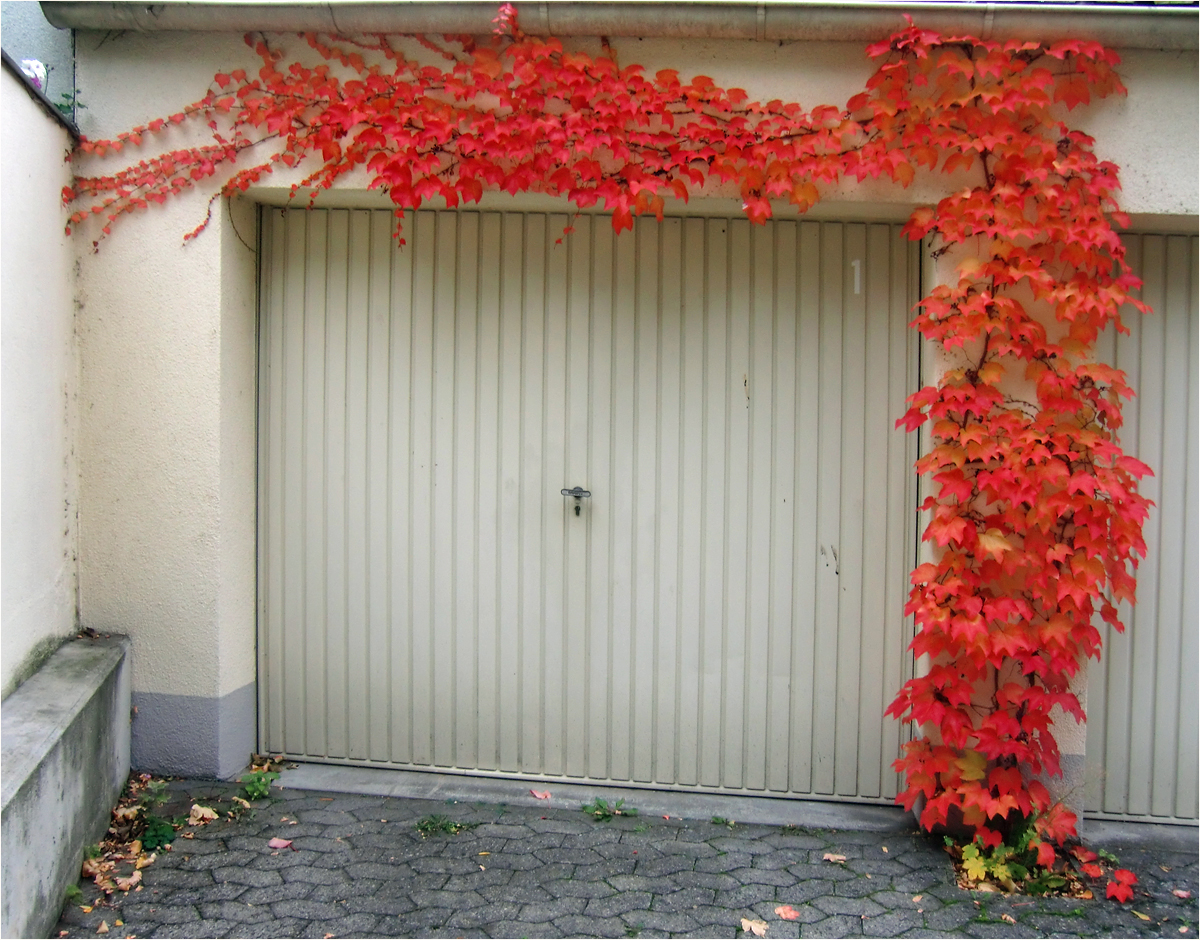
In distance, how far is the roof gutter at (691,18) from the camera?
3.50 m

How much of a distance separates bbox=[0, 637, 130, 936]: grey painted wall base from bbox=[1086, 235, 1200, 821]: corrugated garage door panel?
4.29 metres

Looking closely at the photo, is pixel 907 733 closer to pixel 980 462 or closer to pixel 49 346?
pixel 980 462

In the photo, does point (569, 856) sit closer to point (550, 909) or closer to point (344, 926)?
point (550, 909)

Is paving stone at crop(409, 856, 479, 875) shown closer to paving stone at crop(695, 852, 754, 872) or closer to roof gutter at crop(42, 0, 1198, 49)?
paving stone at crop(695, 852, 754, 872)

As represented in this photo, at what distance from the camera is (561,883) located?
132 inches

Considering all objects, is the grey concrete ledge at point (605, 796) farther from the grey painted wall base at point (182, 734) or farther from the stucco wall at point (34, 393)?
the stucco wall at point (34, 393)

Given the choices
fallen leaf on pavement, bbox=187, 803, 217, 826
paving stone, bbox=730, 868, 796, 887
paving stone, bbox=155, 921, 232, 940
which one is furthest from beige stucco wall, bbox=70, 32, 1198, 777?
paving stone, bbox=730, 868, 796, 887

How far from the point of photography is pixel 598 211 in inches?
162

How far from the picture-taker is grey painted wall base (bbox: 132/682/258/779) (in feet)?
13.3

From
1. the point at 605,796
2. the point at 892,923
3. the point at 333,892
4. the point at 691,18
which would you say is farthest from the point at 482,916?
the point at 691,18

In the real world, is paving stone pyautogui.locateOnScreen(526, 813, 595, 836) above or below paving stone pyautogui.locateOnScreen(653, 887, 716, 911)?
above

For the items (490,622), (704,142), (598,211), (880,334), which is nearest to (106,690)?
(490,622)

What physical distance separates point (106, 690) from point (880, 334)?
3.80 metres

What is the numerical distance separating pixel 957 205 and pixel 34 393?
3.93 m
